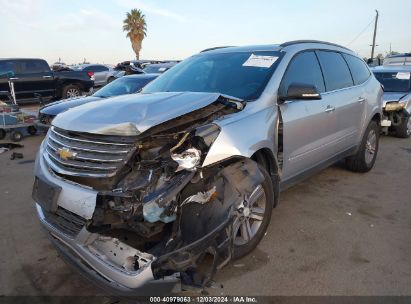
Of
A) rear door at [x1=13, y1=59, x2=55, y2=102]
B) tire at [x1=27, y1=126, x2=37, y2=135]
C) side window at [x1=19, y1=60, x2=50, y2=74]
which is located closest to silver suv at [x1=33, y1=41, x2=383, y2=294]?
tire at [x1=27, y1=126, x2=37, y2=135]

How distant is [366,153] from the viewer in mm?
5891

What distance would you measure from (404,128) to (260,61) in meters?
6.49

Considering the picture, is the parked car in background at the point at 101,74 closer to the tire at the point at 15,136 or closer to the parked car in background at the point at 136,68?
the parked car in background at the point at 136,68

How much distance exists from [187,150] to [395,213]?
9.69 feet

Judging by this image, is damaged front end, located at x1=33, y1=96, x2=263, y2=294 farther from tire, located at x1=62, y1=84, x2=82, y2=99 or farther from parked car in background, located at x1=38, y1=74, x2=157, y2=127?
tire, located at x1=62, y1=84, x2=82, y2=99

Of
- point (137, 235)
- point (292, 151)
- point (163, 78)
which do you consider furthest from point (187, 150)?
point (163, 78)

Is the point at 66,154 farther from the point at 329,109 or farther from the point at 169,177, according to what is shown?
the point at 329,109

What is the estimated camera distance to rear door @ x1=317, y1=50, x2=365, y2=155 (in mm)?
4656

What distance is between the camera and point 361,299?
278 centimetres

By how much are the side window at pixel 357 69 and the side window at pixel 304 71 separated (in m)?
1.14

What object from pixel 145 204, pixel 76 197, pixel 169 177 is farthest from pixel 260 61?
pixel 76 197

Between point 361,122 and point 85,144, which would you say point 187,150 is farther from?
point 361,122

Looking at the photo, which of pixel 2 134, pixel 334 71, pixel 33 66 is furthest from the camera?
pixel 33 66

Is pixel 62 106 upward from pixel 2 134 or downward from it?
upward
